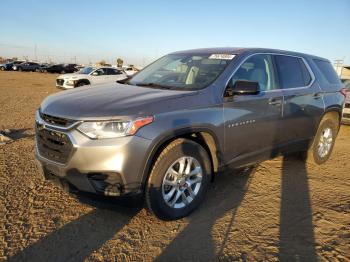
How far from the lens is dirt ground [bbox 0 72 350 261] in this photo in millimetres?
3180

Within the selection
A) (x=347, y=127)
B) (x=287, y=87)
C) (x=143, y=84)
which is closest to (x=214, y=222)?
(x=143, y=84)

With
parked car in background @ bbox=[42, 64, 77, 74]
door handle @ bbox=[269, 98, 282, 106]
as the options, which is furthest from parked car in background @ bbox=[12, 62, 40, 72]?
door handle @ bbox=[269, 98, 282, 106]

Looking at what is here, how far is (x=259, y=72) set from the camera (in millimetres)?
4578

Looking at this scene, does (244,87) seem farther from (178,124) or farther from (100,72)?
(100,72)

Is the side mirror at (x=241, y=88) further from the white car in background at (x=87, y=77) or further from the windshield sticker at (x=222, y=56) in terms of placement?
the white car in background at (x=87, y=77)

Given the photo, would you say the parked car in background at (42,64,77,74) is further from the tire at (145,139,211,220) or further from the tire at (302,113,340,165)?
the tire at (145,139,211,220)

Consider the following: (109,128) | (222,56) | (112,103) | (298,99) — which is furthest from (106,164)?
(298,99)

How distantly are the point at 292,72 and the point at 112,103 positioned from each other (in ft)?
9.41

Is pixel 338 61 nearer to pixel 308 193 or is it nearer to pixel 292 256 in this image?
pixel 308 193

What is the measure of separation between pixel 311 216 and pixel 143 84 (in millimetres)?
2500

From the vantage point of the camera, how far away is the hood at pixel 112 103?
3254 millimetres

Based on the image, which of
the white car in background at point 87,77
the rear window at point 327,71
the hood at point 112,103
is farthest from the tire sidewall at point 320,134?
the white car in background at point 87,77

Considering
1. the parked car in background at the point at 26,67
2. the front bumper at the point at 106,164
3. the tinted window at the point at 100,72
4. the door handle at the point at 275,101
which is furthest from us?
the parked car in background at the point at 26,67

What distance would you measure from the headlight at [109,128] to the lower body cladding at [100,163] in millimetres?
49
